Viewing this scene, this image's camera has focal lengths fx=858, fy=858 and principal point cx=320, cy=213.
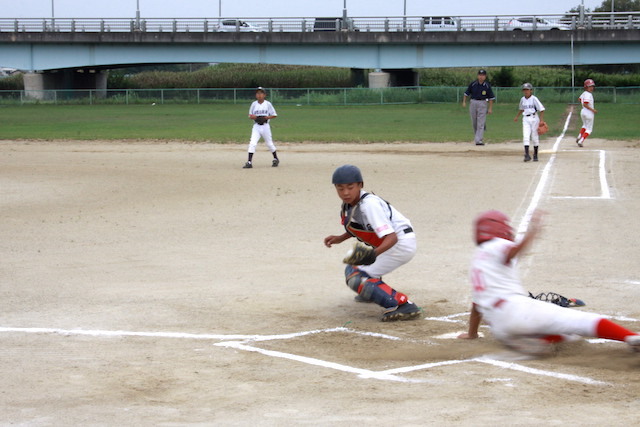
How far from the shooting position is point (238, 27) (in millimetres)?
61594

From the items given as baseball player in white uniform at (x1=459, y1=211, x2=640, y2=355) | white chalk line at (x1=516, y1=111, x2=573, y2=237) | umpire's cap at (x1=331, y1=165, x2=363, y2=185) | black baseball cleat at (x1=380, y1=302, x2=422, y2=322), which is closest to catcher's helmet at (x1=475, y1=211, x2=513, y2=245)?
baseball player in white uniform at (x1=459, y1=211, x2=640, y2=355)

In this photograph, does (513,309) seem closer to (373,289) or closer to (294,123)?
(373,289)

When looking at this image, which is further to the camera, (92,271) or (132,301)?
(92,271)

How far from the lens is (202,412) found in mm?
5637

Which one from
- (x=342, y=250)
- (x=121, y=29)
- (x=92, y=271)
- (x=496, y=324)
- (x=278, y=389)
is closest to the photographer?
(x=278, y=389)

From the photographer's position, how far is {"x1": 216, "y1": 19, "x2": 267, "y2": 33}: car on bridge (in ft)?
202

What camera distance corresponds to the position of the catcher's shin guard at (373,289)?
318 inches

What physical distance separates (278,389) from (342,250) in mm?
5549

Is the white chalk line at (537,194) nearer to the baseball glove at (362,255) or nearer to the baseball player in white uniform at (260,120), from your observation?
the baseball glove at (362,255)

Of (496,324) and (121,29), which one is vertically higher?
(121,29)

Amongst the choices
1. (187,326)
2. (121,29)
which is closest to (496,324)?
(187,326)

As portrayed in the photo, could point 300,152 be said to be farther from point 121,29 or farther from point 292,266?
point 121,29

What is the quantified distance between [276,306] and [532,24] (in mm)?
52796

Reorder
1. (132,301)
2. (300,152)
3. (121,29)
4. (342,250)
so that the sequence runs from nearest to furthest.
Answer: (132,301)
(342,250)
(300,152)
(121,29)
